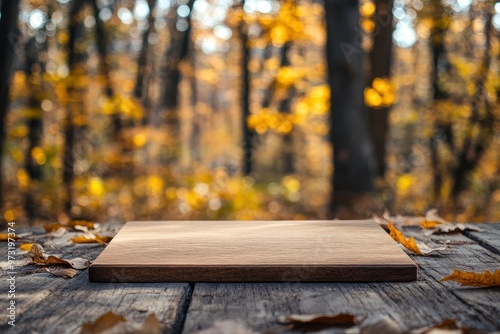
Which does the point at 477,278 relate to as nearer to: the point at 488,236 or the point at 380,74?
the point at 488,236

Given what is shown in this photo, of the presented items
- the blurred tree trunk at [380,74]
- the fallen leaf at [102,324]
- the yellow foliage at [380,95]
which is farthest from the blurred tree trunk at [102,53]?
the fallen leaf at [102,324]

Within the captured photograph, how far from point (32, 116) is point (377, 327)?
29.0 feet

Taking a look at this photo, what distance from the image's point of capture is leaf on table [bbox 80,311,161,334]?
0.93m

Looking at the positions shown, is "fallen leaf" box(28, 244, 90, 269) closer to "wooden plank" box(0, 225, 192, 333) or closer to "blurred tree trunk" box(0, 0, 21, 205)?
"wooden plank" box(0, 225, 192, 333)

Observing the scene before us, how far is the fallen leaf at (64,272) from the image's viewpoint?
137 cm

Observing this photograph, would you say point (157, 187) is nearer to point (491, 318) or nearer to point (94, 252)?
point (94, 252)

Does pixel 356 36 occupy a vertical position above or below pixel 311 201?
above

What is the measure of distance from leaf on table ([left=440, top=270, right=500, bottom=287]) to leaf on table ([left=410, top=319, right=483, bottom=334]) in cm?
28

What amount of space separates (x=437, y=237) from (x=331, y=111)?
15.0 feet

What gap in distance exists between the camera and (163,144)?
1320 centimetres

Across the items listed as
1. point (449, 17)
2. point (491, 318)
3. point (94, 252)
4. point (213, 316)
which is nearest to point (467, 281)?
point (491, 318)

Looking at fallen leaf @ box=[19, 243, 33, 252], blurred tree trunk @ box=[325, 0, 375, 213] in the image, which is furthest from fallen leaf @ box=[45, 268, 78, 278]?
blurred tree trunk @ box=[325, 0, 375, 213]

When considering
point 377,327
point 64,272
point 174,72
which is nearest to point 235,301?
point 377,327

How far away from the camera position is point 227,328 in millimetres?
939
